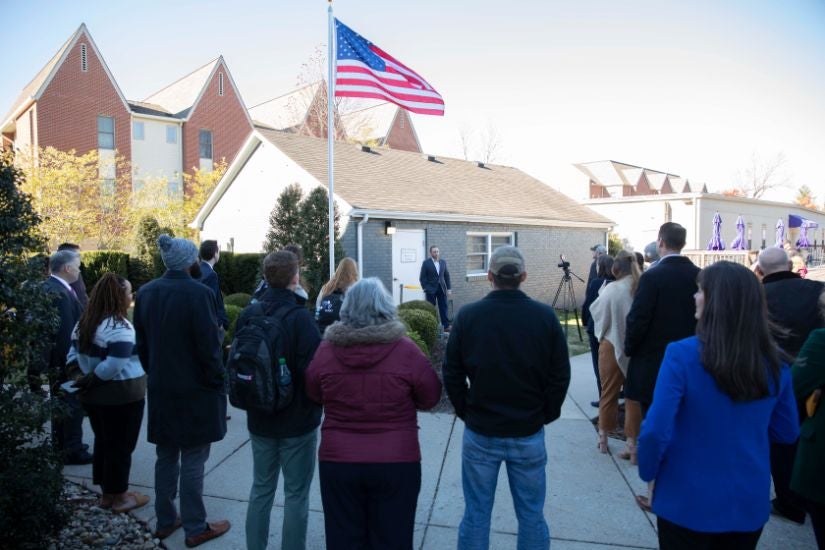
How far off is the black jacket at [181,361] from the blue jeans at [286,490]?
0.58 metres

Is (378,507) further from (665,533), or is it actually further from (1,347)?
(1,347)

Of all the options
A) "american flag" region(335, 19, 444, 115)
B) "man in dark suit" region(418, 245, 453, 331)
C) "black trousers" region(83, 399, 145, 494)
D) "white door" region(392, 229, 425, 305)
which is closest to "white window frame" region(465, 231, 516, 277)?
"white door" region(392, 229, 425, 305)

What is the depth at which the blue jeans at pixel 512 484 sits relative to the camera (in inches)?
118

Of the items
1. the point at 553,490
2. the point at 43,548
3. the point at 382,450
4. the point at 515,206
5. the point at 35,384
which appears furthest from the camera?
the point at 515,206

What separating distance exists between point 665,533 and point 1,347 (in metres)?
3.56

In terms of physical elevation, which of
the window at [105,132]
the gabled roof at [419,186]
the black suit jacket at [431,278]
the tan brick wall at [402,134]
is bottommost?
the black suit jacket at [431,278]

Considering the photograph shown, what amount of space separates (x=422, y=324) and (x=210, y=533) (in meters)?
5.11

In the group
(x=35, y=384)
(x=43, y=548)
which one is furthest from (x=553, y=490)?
(x=35, y=384)

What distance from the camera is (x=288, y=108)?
132ft

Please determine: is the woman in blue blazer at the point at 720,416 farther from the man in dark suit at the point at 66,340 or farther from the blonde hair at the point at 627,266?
the man in dark suit at the point at 66,340

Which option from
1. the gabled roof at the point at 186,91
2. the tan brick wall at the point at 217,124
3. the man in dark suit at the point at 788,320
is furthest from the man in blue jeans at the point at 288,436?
the gabled roof at the point at 186,91

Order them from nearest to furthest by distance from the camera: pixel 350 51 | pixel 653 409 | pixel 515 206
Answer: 1. pixel 653 409
2. pixel 350 51
3. pixel 515 206

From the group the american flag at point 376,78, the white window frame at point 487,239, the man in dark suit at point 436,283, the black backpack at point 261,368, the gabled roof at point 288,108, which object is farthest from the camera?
the gabled roof at point 288,108

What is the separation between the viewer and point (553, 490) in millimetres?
4582
